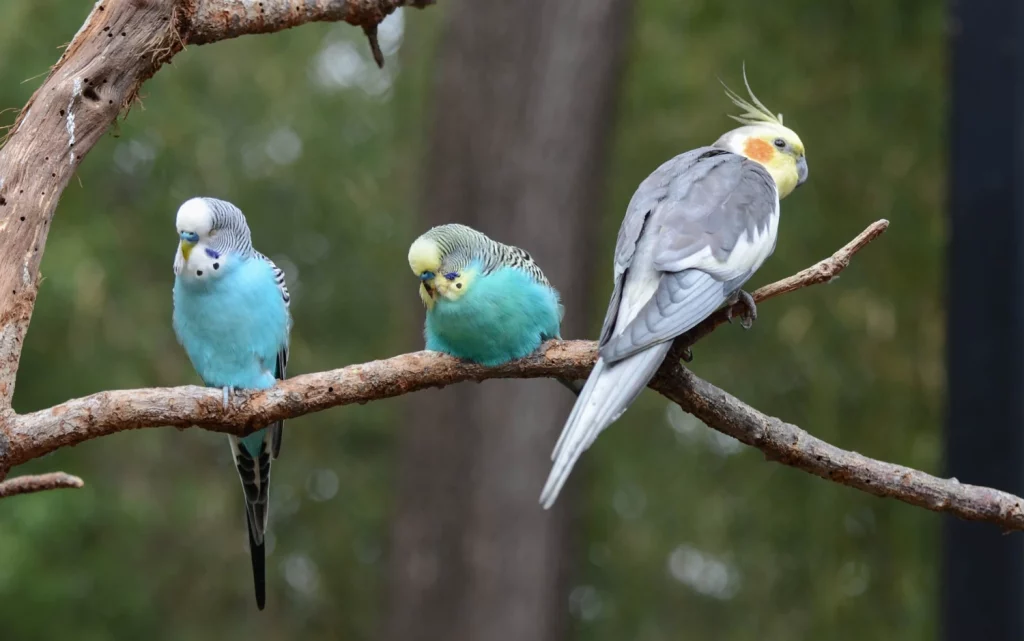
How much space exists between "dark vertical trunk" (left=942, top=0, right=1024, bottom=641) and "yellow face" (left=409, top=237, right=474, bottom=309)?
1.88 meters

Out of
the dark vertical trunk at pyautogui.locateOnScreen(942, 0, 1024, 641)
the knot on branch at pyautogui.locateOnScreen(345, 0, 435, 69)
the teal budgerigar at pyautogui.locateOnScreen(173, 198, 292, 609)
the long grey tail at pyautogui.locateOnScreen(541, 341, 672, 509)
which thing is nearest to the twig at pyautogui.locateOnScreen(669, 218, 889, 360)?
the long grey tail at pyautogui.locateOnScreen(541, 341, 672, 509)

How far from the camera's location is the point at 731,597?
4.68m

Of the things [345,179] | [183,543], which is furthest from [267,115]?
[183,543]

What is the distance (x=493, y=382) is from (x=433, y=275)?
2.15 metres

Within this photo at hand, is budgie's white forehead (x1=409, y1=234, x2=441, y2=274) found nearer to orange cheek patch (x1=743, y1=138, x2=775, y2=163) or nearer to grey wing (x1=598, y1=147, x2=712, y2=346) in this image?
grey wing (x1=598, y1=147, x2=712, y2=346)

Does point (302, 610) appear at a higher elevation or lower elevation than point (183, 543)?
lower

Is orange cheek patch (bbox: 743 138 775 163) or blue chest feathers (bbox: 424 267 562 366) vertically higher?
orange cheek patch (bbox: 743 138 775 163)

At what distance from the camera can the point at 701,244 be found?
1.71m

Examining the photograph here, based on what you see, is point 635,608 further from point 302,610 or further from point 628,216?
point 628,216

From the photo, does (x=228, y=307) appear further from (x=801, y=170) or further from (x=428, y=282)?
(x=801, y=170)

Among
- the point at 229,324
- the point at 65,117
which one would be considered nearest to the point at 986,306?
the point at 229,324

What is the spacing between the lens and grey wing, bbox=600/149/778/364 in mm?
1587

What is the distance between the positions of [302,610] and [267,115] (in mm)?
2175

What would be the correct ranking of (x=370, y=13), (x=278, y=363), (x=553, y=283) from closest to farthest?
(x=278, y=363) → (x=370, y=13) → (x=553, y=283)
